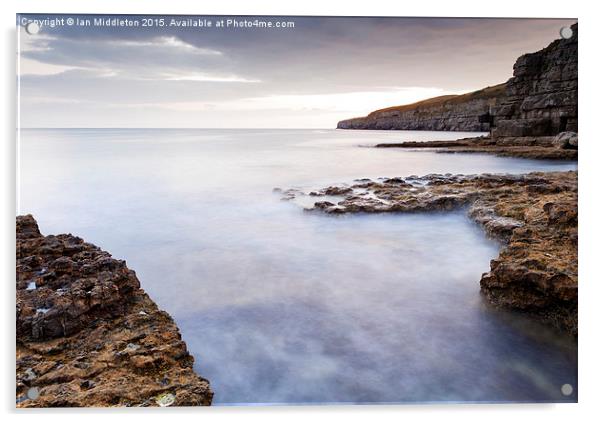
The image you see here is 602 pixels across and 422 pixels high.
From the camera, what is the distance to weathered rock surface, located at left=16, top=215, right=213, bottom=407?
6.79 feet

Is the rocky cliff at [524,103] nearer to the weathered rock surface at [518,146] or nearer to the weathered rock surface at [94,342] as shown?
the weathered rock surface at [518,146]

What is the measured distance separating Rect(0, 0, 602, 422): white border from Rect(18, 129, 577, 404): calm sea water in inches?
Answer: 5.2

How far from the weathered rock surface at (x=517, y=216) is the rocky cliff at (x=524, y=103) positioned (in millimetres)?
737

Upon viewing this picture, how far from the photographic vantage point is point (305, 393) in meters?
2.36

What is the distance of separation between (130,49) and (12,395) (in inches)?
92.1

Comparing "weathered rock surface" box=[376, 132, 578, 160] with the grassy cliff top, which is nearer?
the grassy cliff top

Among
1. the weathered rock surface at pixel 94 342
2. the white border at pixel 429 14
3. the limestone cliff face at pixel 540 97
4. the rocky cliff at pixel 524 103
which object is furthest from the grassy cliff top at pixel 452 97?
the weathered rock surface at pixel 94 342

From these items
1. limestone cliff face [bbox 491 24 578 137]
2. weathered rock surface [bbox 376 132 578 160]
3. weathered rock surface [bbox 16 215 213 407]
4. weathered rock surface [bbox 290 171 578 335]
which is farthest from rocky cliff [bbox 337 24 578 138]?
weathered rock surface [bbox 16 215 213 407]

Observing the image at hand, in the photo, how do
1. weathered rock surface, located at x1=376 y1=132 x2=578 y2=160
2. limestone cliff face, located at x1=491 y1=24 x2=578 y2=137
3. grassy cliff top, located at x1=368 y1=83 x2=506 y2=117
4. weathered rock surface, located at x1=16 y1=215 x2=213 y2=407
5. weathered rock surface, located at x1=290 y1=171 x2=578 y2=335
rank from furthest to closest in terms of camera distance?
1. weathered rock surface, located at x1=376 y1=132 x2=578 y2=160
2. grassy cliff top, located at x1=368 y1=83 x2=506 y2=117
3. limestone cliff face, located at x1=491 y1=24 x2=578 y2=137
4. weathered rock surface, located at x1=290 y1=171 x2=578 y2=335
5. weathered rock surface, located at x1=16 y1=215 x2=213 y2=407

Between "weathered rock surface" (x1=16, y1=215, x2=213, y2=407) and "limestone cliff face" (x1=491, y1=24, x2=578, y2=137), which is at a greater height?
"limestone cliff face" (x1=491, y1=24, x2=578, y2=137)

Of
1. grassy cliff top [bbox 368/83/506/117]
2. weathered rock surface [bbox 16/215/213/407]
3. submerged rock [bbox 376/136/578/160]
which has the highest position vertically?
grassy cliff top [bbox 368/83/506/117]

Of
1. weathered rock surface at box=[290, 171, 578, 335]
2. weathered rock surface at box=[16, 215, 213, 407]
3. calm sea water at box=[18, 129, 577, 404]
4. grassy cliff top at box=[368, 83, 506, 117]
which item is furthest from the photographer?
grassy cliff top at box=[368, 83, 506, 117]

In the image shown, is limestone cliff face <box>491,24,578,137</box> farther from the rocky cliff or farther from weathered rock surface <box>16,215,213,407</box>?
weathered rock surface <box>16,215,213,407</box>

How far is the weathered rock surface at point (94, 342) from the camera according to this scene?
2068 mm
